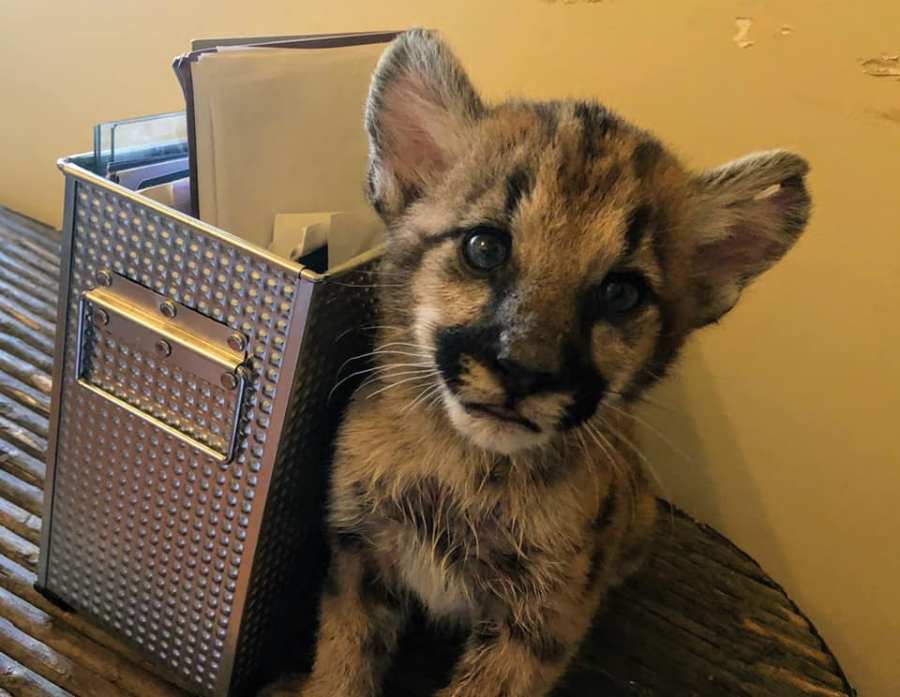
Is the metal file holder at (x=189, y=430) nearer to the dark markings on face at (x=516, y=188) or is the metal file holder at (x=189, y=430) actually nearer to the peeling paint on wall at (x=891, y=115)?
the dark markings on face at (x=516, y=188)

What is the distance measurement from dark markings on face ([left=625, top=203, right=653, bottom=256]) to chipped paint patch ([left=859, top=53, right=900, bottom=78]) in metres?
0.50

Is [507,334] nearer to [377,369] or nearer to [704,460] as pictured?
[377,369]

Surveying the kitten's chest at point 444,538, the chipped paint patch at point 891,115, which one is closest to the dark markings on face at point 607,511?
the kitten's chest at point 444,538

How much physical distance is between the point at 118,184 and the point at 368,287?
0.80ft

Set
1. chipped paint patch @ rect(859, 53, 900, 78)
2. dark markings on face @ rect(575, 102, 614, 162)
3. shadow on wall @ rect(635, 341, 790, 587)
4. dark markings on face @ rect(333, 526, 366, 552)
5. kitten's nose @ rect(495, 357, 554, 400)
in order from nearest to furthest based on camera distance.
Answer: kitten's nose @ rect(495, 357, 554, 400) < dark markings on face @ rect(575, 102, 614, 162) < dark markings on face @ rect(333, 526, 366, 552) < chipped paint patch @ rect(859, 53, 900, 78) < shadow on wall @ rect(635, 341, 790, 587)

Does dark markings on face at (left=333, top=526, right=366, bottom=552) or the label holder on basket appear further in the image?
dark markings on face at (left=333, top=526, right=366, bottom=552)

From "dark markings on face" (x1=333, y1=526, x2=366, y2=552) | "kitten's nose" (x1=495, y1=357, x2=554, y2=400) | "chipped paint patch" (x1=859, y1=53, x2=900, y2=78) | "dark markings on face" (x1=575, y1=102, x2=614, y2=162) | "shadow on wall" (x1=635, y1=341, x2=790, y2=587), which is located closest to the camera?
"kitten's nose" (x1=495, y1=357, x2=554, y2=400)

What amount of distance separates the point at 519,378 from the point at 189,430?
0.34m

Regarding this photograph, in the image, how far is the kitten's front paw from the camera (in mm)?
897

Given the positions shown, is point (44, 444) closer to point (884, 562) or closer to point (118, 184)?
point (118, 184)

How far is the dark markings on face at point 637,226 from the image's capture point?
2.35 feet

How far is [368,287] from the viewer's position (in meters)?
0.79

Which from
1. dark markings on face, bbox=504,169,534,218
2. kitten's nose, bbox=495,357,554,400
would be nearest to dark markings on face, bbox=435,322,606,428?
kitten's nose, bbox=495,357,554,400

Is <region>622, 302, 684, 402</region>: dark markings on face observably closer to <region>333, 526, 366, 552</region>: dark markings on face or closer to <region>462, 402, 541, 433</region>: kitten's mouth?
<region>462, 402, 541, 433</region>: kitten's mouth
